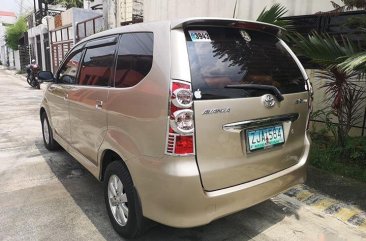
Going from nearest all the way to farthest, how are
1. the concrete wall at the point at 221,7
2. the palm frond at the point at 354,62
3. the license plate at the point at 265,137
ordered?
the license plate at the point at 265,137
the palm frond at the point at 354,62
the concrete wall at the point at 221,7

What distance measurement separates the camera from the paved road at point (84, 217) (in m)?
3.01

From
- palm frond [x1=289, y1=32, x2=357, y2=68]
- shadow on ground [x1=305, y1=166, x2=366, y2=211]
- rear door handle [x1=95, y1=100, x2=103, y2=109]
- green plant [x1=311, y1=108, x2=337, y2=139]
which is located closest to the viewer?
rear door handle [x1=95, y1=100, x2=103, y2=109]

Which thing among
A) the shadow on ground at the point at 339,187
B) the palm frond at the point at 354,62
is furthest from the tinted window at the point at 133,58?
the shadow on ground at the point at 339,187

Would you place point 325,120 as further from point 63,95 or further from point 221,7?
point 63,95

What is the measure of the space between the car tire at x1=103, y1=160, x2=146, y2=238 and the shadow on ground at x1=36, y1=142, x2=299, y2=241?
0.49ft

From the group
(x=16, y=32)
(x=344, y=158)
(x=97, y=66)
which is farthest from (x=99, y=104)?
(x=16, y=32)

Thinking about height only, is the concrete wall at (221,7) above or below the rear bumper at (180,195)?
above

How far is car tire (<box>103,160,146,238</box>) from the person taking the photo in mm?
Result: 2630

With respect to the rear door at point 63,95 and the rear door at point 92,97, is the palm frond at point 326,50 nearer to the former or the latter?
the rear door at point 92,97

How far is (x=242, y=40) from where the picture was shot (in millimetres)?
2695

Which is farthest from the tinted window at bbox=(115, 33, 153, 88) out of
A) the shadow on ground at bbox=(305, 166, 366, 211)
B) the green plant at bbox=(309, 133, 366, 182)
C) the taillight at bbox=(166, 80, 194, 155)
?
the green plant at bbox=(309, 133, 366, 182)

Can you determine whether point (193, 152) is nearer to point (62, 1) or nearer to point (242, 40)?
point (242, 40)

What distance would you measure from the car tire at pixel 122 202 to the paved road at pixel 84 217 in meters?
0.17

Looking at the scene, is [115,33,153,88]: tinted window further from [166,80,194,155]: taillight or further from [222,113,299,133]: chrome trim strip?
[222,113,299,133]: chrome trim strip
